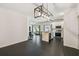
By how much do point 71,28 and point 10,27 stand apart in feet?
14.5

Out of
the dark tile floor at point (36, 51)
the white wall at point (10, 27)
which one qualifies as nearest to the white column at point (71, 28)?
the dark tile floor at point (36, 51)

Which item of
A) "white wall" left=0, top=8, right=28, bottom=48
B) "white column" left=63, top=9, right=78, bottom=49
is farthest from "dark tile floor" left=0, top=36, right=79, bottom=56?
"white wall" left=0, top=8, right=28, bottom=48

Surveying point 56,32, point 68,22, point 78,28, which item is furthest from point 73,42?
point 56,32

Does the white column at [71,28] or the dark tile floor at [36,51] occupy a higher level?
the white column at [71,28]

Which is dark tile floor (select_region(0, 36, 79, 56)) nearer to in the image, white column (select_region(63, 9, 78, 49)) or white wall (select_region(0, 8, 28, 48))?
white column (select_region(63, 9, 78, 49))

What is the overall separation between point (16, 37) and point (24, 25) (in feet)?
5.60

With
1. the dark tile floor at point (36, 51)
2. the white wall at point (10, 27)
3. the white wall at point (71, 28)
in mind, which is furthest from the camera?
the white wall at point (10, 27)

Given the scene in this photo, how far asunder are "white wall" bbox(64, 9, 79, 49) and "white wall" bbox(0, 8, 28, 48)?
4023 mm

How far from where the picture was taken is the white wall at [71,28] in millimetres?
4430

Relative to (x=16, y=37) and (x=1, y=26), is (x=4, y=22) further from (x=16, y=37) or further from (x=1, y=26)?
(x=16, y=37)

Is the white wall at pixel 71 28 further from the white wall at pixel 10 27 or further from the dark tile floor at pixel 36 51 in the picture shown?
the white wall at pixel 10 27

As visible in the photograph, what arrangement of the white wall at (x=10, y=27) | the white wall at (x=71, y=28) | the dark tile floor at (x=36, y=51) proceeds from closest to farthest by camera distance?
the dark tile floor at (x=36, y=51) → the white wall at (x=71, y=28) → the white wall at (x=10, y=27)

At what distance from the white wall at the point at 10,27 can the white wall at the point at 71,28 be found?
4023mm

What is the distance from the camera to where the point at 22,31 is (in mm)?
6797
